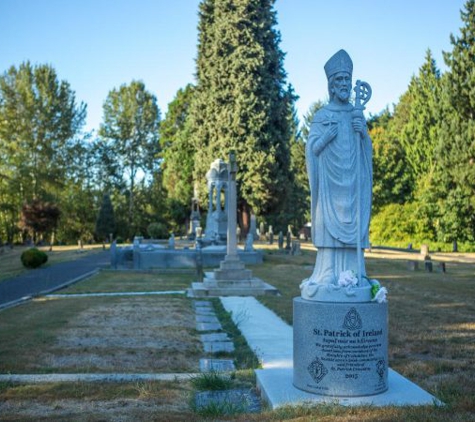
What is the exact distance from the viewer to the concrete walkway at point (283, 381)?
516 cm

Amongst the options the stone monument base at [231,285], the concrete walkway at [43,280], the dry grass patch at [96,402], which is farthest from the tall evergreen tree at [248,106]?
the dry grass patch at [96,402]

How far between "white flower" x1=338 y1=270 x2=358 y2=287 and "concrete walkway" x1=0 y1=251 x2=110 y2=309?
34.7ft

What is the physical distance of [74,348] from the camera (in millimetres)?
8406

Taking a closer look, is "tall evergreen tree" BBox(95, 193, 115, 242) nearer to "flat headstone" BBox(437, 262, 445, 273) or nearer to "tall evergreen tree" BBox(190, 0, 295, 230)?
"tall evergreen tree" BBox(190, 0, 295, 230)

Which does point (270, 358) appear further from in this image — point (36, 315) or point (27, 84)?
point (27, 84)

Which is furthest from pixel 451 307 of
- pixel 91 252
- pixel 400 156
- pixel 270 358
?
pixel 400 156

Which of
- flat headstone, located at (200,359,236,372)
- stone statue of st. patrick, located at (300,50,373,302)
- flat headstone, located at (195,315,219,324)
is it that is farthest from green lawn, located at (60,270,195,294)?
stone statue of st. patrick, located at (300,50,373,302)

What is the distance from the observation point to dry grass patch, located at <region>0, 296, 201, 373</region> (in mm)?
7402

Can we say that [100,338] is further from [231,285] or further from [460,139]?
[460,139]

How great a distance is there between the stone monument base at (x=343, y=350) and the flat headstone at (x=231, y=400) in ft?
1.72

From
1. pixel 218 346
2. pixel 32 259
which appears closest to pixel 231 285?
pixel 218 346

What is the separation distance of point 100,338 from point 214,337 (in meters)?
1.86

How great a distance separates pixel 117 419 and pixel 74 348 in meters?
3.70

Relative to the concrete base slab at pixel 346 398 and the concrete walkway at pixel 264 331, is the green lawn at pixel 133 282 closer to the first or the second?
the concrete walkway at pixel 264 331
